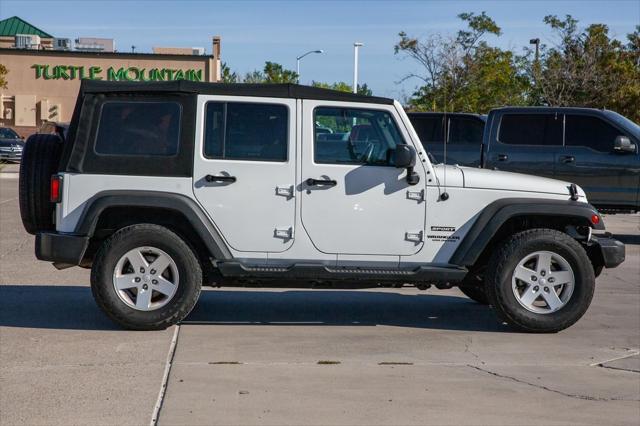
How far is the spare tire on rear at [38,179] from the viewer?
8.39 metres

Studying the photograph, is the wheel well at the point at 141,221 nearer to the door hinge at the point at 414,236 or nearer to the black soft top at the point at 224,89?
the black soft top at the point at 224,89

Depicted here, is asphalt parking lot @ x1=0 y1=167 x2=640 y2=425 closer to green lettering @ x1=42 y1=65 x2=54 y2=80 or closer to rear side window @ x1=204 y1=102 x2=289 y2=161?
rear side window @ x1=204 y1=102 x2=289 y2=161

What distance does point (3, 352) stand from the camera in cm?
751

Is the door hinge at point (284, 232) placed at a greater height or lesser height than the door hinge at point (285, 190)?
lesser

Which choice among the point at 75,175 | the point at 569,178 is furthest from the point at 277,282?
the point at 569,178

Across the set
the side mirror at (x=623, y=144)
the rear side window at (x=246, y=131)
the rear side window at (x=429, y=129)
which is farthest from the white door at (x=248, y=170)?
the rear side window at (x=429, y=129)

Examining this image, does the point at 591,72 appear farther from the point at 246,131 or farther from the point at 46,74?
the point at 46,74

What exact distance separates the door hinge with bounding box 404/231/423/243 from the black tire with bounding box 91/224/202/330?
1.75m

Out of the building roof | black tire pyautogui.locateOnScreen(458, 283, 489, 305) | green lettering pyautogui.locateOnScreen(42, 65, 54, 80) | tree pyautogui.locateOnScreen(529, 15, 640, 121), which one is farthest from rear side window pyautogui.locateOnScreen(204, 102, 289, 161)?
the building roof

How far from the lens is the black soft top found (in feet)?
27.2

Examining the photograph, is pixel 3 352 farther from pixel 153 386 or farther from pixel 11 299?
pixel 11 299

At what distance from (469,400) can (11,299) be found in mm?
5082

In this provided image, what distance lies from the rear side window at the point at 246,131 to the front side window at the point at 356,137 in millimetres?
306

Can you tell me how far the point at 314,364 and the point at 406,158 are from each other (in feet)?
6.37
